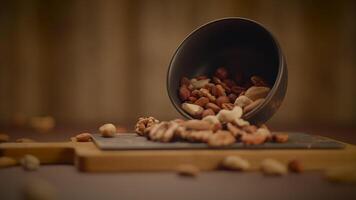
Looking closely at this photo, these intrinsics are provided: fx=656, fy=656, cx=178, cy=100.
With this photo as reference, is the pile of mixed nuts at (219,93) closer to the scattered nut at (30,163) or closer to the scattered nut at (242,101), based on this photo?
the scattered nut at (242,101)

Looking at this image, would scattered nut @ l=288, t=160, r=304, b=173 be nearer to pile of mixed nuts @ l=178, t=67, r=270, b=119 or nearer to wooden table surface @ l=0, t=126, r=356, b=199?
wooden table surface @ l=0, t=126, r=356, b=199

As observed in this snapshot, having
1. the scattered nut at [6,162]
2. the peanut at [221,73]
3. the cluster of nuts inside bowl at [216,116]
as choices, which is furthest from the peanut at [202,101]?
the scattered nut at [6,162]

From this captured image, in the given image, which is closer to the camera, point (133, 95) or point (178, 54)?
point (178, 54)

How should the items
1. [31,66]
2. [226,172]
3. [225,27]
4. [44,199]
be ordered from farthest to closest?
[31,66] → [225,27] → [226,172] → [44,199]

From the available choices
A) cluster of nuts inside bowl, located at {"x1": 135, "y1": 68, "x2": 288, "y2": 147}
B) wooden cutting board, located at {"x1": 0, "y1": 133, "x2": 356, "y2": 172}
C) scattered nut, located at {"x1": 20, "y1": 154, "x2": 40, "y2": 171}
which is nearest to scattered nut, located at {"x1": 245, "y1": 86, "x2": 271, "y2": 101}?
cluster of nuts inside bowl, located at {"x1": 135, "y1": 68, "x2": 288, "y2": 147}

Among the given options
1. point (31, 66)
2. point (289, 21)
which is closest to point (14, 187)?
point (31, 66)

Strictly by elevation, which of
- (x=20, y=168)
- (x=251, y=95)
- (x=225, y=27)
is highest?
(x=225, y=27)

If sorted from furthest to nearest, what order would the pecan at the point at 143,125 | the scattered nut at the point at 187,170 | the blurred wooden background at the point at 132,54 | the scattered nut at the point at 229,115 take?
the blurred wooden background at the point at 132,54 → the pecan at the point at 143,125 → the scattered nut at the point at 229,115 → the scattered nut at the point at 187,170

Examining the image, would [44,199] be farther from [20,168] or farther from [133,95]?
[133,95]

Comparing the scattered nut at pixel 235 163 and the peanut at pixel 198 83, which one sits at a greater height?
the peanut at pixel 198 83
